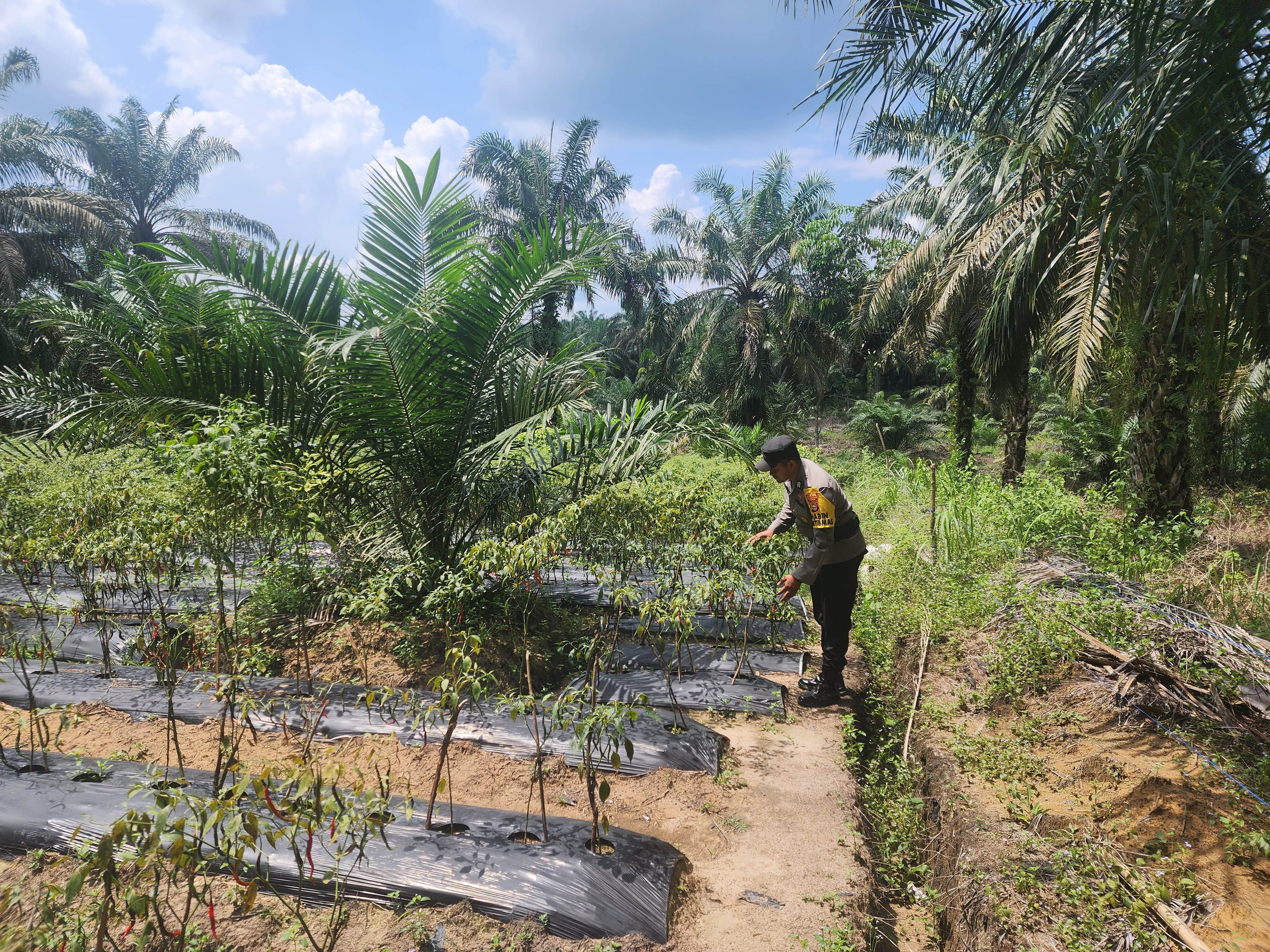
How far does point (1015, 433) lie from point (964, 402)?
108 cm

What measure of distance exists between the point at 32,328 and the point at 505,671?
61.0 feet

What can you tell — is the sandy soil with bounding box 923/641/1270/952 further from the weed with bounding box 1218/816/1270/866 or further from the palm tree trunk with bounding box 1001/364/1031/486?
the palm tree trunk with bounding box 1001/364/1031/486

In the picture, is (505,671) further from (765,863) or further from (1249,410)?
(1249,410)

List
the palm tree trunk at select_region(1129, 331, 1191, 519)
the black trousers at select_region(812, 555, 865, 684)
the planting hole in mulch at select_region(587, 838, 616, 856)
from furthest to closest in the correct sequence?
the palm tree trunk at select_region(1129, 331, 1191, 519) < the black trousers at select_region(812, 555, 865, 684) < the planting hole in mulch at select_region(587, 838, 616, 856)

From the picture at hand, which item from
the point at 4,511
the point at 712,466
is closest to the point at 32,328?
the point at 4,511

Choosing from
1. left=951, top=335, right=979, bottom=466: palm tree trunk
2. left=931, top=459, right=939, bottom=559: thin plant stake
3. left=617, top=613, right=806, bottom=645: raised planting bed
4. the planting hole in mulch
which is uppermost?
left=951, top=335, right=979, bottom=466: palm tree trunk

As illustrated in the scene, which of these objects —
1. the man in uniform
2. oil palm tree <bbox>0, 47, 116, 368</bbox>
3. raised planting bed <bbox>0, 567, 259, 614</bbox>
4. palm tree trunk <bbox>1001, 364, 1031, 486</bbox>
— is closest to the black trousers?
the man in uniform

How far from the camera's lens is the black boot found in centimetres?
400

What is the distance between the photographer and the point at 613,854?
2.37 meters

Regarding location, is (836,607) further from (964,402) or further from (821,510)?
(964,402)

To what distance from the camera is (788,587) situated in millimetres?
3766

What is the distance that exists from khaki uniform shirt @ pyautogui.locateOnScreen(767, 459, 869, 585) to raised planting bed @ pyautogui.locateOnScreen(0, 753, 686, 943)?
70.3 inches

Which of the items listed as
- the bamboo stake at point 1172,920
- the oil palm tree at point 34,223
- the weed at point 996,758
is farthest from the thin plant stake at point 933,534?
the oil palm tree at point 34,223

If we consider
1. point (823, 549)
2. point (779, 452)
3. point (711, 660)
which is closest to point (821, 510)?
point (823, 549)
